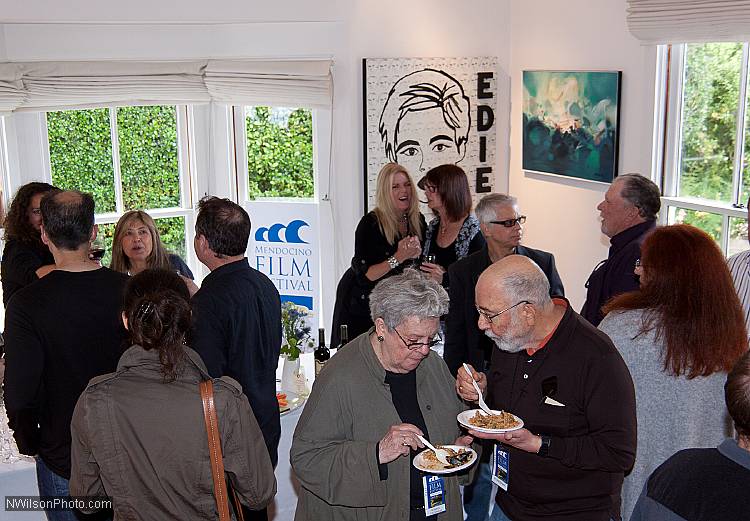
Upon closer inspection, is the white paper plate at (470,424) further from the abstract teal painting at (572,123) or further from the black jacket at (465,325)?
the abstract teal painting at (572,123)

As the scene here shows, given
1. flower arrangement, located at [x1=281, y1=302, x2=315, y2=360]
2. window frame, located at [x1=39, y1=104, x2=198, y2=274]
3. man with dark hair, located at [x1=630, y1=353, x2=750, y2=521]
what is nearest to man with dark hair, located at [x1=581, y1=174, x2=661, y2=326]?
flower arrangement, located at [x1=281, y1=302, x2=315, y2=360]

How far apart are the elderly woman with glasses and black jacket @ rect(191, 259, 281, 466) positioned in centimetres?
63

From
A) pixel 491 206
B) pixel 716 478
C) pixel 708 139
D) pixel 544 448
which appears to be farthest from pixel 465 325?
pixel 708 139

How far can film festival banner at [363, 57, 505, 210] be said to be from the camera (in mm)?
5895

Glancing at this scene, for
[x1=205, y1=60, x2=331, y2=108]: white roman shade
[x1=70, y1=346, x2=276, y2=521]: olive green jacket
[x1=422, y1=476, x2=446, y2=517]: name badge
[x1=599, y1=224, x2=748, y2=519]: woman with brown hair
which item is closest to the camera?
[x1=70, y1=346, x2=276, y2=521]: olive green jacket

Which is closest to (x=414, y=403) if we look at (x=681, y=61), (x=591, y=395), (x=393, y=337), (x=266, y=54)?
(x=393, y=337)

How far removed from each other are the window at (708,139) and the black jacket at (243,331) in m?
2.84

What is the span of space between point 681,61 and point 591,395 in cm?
315

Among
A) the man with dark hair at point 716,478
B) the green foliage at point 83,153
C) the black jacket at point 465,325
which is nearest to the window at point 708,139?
the black jacket at point 465,325

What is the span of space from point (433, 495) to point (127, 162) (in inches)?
186

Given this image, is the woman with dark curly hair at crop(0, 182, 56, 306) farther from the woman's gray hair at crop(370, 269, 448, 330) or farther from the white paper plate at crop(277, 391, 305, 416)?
the woman's gray hair at crop(370, 269, 448, 330)

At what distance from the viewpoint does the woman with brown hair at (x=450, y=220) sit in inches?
166

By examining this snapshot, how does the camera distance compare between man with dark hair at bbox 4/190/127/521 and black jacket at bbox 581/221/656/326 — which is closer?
man with dark hair at bbox 4/190/127/521

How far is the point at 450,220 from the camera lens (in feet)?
14.1
